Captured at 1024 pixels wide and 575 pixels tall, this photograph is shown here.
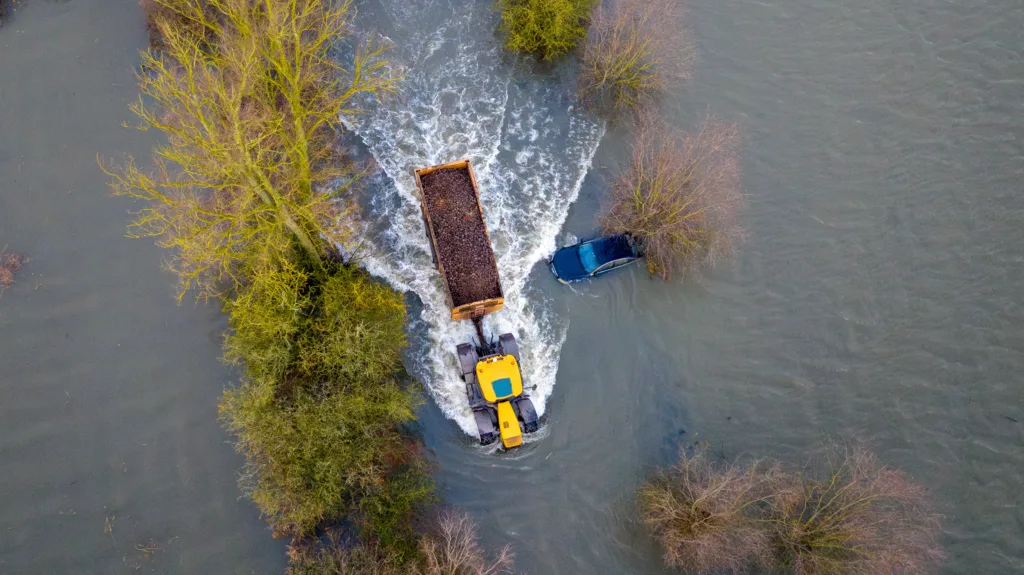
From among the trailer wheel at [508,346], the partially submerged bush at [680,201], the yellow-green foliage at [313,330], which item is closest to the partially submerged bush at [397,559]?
the yellow-green foliage at [313,330]

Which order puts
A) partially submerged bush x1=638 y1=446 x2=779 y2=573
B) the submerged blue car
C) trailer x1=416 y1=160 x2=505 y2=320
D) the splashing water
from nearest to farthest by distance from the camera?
partially submerged bush x1=638 y1=446 x2=779 y2=573 → trailer x1=416 y1=160 x2=505 y2=320 → the splashing water → the submerged blue car

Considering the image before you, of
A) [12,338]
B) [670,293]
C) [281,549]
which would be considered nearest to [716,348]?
[670,293]

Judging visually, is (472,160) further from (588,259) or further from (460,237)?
(588,259)

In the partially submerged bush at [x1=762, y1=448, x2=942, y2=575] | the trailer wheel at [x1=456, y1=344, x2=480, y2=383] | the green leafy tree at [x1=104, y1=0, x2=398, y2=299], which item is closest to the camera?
the green leafy tree at [x1=104, y1=0, x2=398, y2=299]

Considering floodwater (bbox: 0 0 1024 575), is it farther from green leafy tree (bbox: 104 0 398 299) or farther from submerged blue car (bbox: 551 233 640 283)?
green leafy tree (bbox: 104 0 398 299)

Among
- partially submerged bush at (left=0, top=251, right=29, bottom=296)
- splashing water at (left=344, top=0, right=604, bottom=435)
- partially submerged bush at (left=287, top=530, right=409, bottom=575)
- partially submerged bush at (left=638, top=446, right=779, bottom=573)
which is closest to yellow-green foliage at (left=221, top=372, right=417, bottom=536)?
partially submerged bush at (left=287, top=530, right=409, bottom=575)

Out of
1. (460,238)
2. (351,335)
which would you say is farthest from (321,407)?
(460,238)

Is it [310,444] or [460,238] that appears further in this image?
[460,238]
